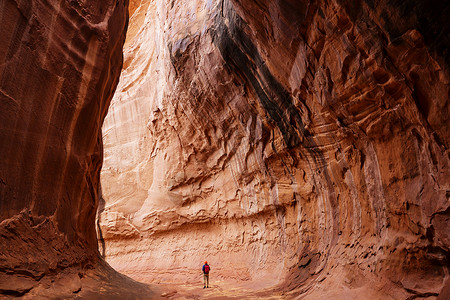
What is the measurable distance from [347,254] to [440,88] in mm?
3279

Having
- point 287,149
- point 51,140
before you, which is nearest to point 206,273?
point 287,149

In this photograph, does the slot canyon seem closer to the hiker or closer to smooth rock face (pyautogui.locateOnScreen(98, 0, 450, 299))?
smooth rock face (pyautogui.locateOnScreen(98, 0, 450, 299))

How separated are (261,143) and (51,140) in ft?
18.5

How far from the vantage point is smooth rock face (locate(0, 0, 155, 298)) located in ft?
13.0

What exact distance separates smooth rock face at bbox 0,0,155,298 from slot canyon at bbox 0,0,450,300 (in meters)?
0.02

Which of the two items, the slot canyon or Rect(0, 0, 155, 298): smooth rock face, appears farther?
the slot canyon

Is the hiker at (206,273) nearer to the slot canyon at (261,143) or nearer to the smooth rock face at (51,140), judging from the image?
the slot canyon at (261,143)

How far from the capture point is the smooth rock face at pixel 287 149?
4.47 metres

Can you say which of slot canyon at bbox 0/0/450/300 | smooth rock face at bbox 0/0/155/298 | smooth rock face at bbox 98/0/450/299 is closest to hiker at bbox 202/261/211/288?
slot canyon at bbox 0/0/450/300

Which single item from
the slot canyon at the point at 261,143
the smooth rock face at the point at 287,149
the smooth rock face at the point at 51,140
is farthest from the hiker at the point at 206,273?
the smooth rock face at the point at 51,140

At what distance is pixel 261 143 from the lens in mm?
9148

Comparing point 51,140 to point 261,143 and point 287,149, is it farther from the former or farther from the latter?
point 261,143

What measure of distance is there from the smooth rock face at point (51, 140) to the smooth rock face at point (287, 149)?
3560 mm

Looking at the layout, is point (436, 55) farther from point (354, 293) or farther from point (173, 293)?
point (173, 293)
